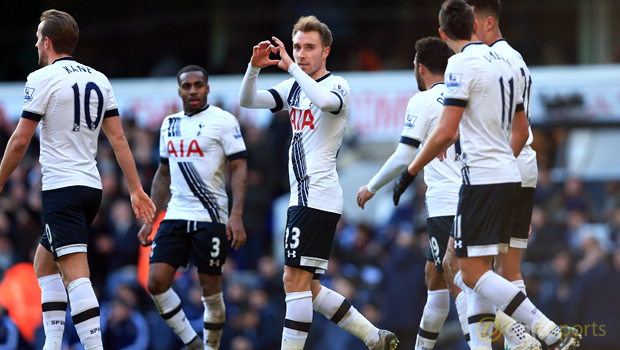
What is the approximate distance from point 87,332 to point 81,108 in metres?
1.71

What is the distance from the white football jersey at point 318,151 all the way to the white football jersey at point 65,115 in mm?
1577

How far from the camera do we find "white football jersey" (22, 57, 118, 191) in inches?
228

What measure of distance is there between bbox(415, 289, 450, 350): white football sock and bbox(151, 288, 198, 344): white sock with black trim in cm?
214

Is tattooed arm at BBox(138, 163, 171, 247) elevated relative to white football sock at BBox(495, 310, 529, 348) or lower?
elevated

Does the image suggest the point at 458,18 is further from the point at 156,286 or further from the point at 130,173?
the point at 156,286

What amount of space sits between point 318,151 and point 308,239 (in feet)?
2.30

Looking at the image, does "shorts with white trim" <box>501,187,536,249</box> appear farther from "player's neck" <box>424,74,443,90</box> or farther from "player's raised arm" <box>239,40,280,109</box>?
"player's raised arm" <box>239,40,280,109</box>

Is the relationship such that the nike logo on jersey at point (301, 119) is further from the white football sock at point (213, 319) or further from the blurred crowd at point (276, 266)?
the blurred crowd at point (276, 266)

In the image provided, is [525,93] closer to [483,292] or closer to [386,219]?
[483,292]

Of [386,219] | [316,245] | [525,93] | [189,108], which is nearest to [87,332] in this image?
[316,245]

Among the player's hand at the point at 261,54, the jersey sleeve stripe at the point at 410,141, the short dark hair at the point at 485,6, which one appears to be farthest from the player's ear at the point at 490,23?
the player's hand at the point at 261,54

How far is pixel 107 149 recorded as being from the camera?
1319 centimetres

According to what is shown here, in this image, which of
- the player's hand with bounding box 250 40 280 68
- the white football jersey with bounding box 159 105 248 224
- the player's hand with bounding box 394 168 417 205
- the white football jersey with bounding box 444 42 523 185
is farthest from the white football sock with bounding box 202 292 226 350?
the white football jersey with bounding box 444 42 523 185

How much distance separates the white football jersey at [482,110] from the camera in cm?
510
